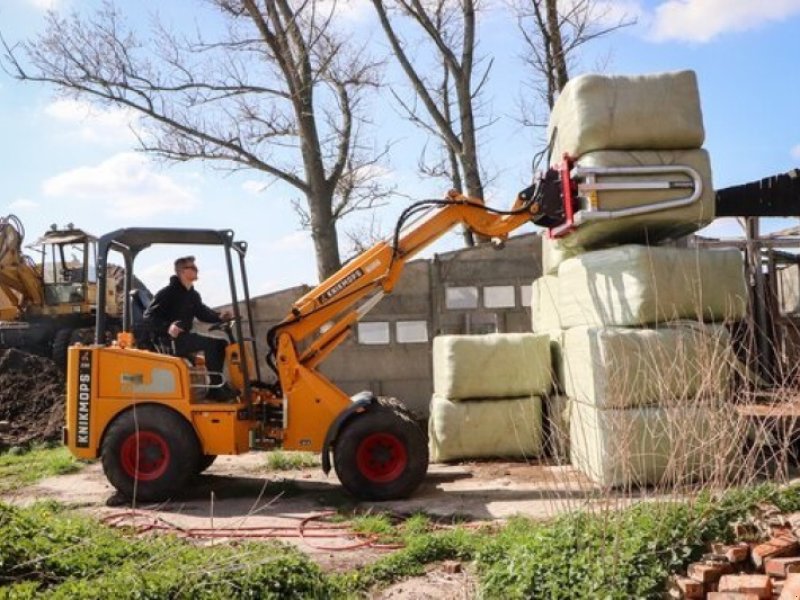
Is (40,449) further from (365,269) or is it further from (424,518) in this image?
(424,518)

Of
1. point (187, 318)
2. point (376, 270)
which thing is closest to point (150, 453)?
point (187, 318)

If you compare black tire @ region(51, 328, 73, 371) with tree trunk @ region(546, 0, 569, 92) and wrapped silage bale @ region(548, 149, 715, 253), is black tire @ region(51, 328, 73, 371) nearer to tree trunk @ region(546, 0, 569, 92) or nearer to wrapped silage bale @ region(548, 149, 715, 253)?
tree trunk @ region(546, 0, 569, 92)

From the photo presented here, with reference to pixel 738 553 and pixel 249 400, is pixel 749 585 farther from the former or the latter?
pixel 249 400

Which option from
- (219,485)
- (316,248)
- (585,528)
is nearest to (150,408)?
(219,485)

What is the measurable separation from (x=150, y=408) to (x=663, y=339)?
14.6ft

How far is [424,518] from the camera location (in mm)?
6688

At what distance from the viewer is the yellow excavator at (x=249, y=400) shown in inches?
301

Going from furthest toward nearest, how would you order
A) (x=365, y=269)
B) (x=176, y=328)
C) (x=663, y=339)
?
(x=365, y=269)
(x=176, y=328)
(x=663, y=339)

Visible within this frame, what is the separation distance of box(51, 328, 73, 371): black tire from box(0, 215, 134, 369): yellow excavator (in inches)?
0.8

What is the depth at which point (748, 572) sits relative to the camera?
4738 millimetres

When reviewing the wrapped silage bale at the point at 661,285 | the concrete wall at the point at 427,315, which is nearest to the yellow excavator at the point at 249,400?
the wrapped silage bale at the point at 661,285

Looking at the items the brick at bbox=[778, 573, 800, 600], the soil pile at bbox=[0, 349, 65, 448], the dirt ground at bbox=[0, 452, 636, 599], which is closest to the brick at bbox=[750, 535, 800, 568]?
the brick at bbox=[778, 573, 800, 600]

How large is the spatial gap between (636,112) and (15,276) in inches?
549

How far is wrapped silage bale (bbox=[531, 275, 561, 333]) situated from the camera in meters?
9.66
